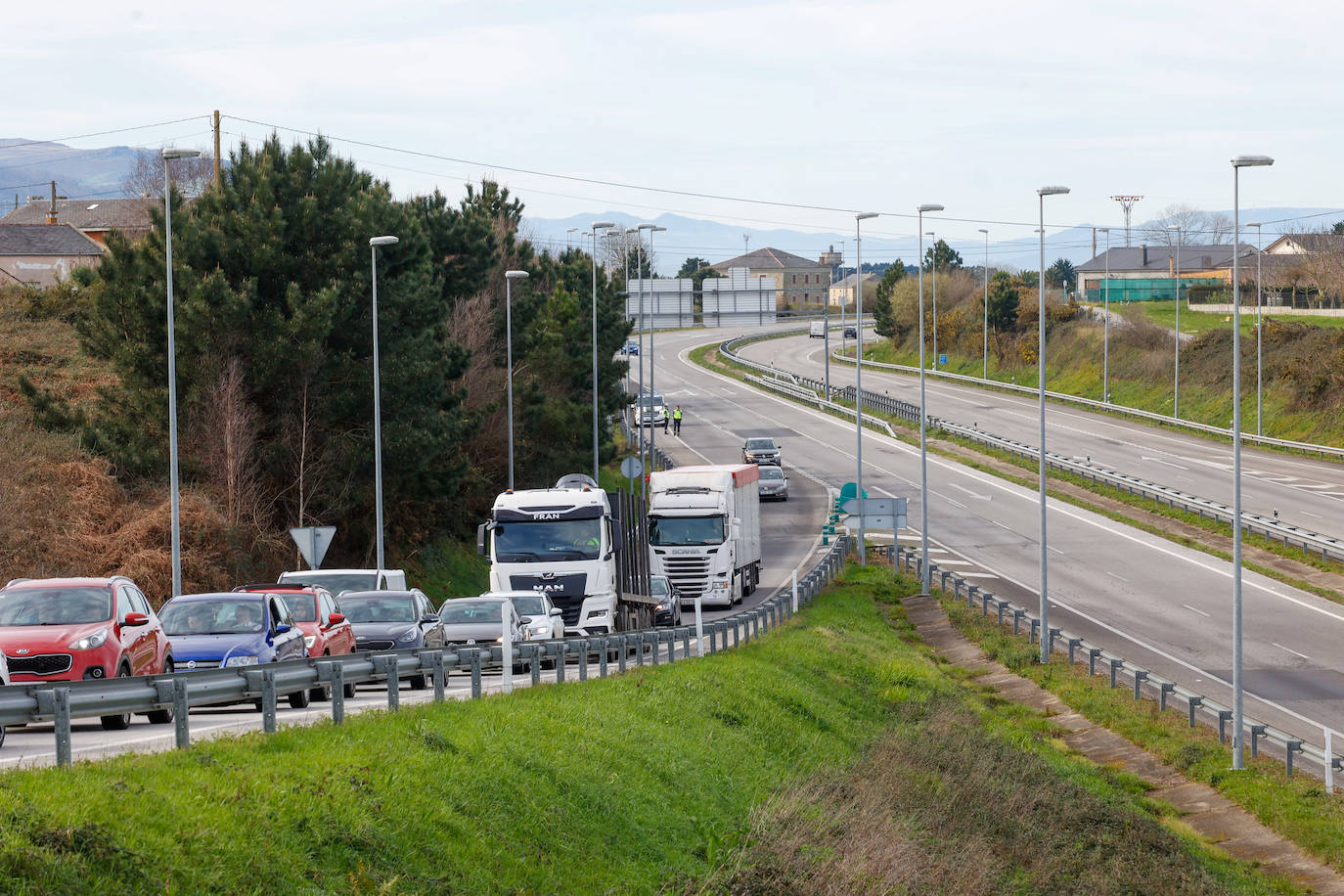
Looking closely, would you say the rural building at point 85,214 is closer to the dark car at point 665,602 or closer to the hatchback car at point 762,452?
the hatchback car at point 762,452

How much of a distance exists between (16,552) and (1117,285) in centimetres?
11313

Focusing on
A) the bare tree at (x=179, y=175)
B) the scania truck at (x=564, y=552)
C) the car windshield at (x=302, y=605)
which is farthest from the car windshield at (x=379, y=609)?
the bare tree at (x=179, y=175)

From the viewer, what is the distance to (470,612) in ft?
A: 84.6

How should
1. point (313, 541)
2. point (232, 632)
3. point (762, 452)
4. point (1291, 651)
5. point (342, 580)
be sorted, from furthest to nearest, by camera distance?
1. point (762, 452)
2. point (1291, 651)
3. point (313, 541)
4. point (342, 580)
5. point (232, 632)

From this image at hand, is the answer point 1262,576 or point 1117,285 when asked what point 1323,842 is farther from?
point 1117,285

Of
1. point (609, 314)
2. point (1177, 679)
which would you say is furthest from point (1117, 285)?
point (1177, 679)

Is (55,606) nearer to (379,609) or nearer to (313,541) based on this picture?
(379,609)

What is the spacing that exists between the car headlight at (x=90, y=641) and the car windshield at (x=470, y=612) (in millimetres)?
9899

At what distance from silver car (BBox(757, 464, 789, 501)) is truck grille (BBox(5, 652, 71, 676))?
51865 mm

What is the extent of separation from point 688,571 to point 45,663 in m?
27.3

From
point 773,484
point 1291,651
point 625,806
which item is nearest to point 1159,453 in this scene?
point 773,484

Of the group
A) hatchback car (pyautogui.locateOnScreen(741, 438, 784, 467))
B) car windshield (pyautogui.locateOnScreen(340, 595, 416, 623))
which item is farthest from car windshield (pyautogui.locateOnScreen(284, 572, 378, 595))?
hatchback car (pyautogui.locateOnScreen(741, 438, 784, 467))

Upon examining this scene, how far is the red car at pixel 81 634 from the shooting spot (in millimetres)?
15438

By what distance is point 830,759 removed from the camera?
20.7m
